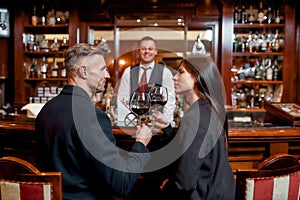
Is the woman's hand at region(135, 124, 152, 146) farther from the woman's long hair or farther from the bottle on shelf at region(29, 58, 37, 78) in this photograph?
the bottle on shelf at region(29, 58, 37, 78)

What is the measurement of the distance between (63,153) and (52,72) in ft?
11.9

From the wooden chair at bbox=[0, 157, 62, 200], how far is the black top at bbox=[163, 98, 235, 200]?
1.60ft

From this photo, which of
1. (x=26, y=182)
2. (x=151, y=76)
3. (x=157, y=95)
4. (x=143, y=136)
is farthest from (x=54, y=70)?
(x=26, y=182)

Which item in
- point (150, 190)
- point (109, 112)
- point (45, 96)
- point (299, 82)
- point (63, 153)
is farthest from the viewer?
point (45, 96)

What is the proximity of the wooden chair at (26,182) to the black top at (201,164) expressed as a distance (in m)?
0.49

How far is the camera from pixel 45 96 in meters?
4.78

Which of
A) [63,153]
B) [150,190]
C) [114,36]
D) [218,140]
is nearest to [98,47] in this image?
Result: [63,153]

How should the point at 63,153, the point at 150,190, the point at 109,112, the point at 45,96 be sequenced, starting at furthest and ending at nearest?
the point at 45,96 → the point at 109,112 → the point at 150,190 → the point at 63,153

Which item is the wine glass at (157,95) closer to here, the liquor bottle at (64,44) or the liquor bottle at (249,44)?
the liquor bottle at (249,44)

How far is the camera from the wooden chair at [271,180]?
127cm

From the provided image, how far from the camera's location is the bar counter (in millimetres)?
2021

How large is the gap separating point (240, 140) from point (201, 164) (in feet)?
2.25

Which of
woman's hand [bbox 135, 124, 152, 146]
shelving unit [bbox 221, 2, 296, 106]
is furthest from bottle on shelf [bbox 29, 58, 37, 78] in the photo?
woman's hand [bbox 135, 124, 152, 146]

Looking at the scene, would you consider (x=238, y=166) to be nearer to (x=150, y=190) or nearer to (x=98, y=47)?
(x=150, y=190)
